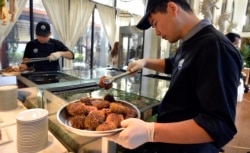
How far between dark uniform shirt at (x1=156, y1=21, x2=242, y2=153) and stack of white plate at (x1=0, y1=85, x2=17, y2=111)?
1149 millimetres

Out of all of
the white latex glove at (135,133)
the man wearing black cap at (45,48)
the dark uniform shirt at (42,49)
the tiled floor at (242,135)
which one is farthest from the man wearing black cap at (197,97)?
the tiled floor at (242,135)

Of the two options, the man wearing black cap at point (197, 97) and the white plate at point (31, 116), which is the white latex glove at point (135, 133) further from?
the white plate at point (31, 116)

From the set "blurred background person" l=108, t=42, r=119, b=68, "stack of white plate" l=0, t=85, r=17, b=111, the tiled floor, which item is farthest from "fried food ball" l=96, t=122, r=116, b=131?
"blurred background person" l=108, t=42, r=119, b=68

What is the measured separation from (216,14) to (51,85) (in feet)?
13.8

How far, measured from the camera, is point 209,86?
1.90 feet

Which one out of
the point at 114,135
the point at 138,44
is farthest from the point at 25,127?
the point at 138,44

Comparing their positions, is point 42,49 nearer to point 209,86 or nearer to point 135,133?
point 135,133

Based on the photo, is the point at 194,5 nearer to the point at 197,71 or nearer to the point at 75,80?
the point at 75,80

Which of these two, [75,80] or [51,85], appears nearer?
[51,85]

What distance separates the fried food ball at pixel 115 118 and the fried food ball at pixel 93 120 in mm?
26

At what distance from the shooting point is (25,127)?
2.73 ft

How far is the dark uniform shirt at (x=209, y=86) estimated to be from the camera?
57cm

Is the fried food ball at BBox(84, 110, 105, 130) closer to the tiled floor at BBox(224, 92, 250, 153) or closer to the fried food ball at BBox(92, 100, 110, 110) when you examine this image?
the fried food ball at BBox(92, 100, 110, 110)

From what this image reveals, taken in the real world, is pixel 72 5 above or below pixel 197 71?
above
